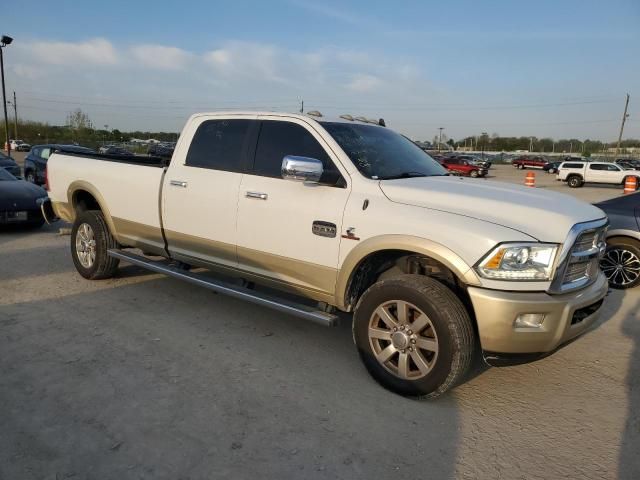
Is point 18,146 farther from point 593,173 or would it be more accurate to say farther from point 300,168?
point 300,168

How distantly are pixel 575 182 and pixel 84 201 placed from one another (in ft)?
108

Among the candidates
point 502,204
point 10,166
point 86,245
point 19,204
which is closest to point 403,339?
point 502,204

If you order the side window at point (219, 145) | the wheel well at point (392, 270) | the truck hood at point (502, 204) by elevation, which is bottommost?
the wheel well at point (392, 270)

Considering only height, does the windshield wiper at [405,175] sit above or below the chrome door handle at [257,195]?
above

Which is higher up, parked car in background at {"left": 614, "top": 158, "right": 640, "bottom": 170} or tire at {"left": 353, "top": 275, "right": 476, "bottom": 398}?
parked car in background at {"left": 614, "top": 158, "right": 640, "bottom": 170}

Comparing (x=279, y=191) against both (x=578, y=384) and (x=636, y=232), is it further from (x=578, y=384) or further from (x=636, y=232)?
(x=636, y=232)

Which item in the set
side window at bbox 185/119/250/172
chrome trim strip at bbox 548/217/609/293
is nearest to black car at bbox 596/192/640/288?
chrome trim strip at bbox 548/217/609/293

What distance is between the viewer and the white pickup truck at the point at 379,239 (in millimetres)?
3086

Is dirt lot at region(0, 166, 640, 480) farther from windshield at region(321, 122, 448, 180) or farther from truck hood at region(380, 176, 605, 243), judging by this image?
windshield at region(321, 122, 448, 180)

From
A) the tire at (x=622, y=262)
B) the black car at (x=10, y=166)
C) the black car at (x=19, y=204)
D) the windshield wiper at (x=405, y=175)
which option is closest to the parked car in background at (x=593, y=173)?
the tire at (x=622, y=262)

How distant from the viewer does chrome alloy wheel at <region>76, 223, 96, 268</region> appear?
5.87 meters

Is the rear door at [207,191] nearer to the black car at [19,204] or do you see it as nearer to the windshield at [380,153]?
the windshield at [380,153]

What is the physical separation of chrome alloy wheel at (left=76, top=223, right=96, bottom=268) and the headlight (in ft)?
15.0

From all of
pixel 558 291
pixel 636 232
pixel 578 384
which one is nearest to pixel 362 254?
pixel 558 291
